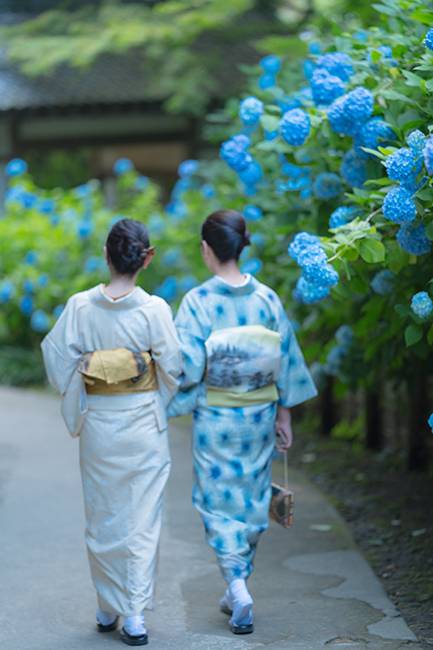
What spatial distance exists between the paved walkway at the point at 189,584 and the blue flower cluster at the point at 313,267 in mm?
1290

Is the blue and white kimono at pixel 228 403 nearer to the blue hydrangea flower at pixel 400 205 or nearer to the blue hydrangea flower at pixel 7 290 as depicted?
the blue hydrangea flower at pixel 400 205

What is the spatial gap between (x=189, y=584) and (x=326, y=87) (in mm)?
2248

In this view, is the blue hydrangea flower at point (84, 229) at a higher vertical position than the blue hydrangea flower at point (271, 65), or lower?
lower

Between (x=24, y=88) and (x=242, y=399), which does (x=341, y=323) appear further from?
(x=24, y=88)

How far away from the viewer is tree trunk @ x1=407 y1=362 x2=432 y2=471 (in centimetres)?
752

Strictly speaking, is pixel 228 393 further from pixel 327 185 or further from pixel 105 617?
pixel 327 185

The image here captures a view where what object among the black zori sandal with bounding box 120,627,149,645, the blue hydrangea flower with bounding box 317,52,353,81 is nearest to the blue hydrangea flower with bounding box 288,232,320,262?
the blue hydrangea flower with bounding box 317,52,353,81

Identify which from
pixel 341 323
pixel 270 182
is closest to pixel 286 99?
pixel 270 182

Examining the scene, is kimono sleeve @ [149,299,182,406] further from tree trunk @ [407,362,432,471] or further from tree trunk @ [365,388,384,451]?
tree trunk @ [365,388,384,451]

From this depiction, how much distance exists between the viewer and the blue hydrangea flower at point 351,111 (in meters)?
4.86

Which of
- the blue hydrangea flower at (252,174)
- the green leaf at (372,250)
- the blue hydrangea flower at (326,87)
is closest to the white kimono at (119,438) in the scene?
the green leaf at (372,250)

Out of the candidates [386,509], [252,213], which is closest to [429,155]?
[252,213]

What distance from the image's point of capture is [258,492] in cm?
484

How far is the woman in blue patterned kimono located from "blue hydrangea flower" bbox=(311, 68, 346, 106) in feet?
2.70
